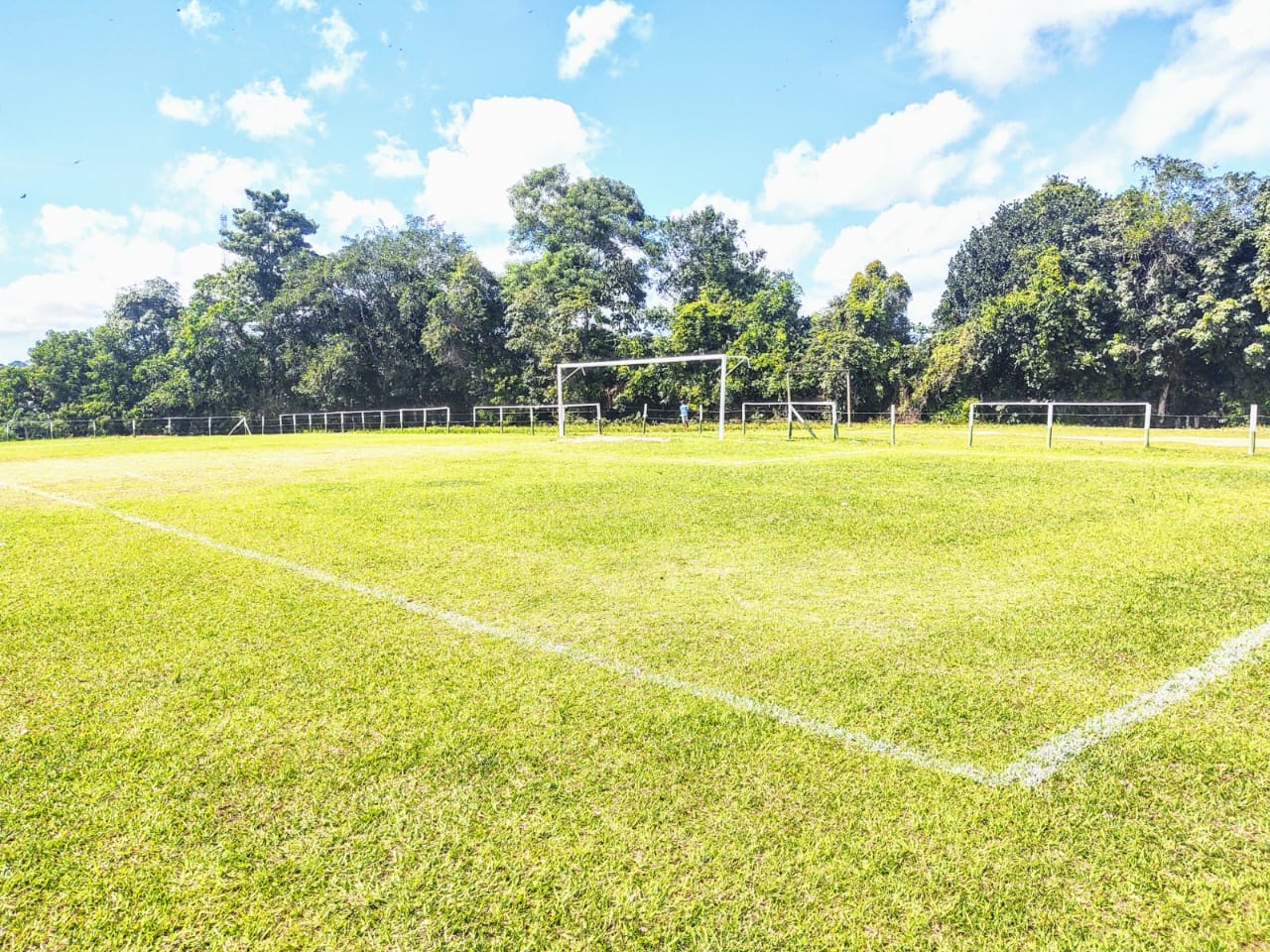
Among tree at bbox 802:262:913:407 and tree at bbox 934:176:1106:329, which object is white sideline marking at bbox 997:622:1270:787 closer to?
tree at bbox 802:262:913:407

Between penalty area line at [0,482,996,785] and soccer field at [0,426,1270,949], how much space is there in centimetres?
2

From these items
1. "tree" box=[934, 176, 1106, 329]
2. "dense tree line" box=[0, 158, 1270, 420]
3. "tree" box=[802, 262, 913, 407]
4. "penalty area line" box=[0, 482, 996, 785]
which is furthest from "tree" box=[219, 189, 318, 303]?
"penalty area line" box=[0, 482, 996, 785]

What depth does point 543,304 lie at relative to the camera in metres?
35.8

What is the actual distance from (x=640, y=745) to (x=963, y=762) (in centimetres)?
117

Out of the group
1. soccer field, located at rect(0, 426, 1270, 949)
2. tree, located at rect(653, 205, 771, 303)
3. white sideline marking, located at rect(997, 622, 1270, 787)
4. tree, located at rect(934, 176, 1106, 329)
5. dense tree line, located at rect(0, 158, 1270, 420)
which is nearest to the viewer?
soccer field, located at rect(0, 426, 1270, 949)

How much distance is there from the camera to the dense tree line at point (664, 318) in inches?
1130

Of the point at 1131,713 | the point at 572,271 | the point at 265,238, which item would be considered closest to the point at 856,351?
the point at 572,271

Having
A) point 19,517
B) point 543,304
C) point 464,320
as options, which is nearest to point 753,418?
point 543,304

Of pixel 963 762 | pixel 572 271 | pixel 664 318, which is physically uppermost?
pixel 572 271

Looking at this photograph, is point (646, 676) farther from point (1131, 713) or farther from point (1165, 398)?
point (1165, 398)

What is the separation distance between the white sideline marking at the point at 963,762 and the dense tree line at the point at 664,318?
1106 inches

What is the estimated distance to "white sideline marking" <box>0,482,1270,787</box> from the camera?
235cm

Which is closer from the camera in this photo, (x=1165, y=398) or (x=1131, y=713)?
(x=1131, y=713)

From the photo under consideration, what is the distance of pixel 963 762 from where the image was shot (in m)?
2.38
